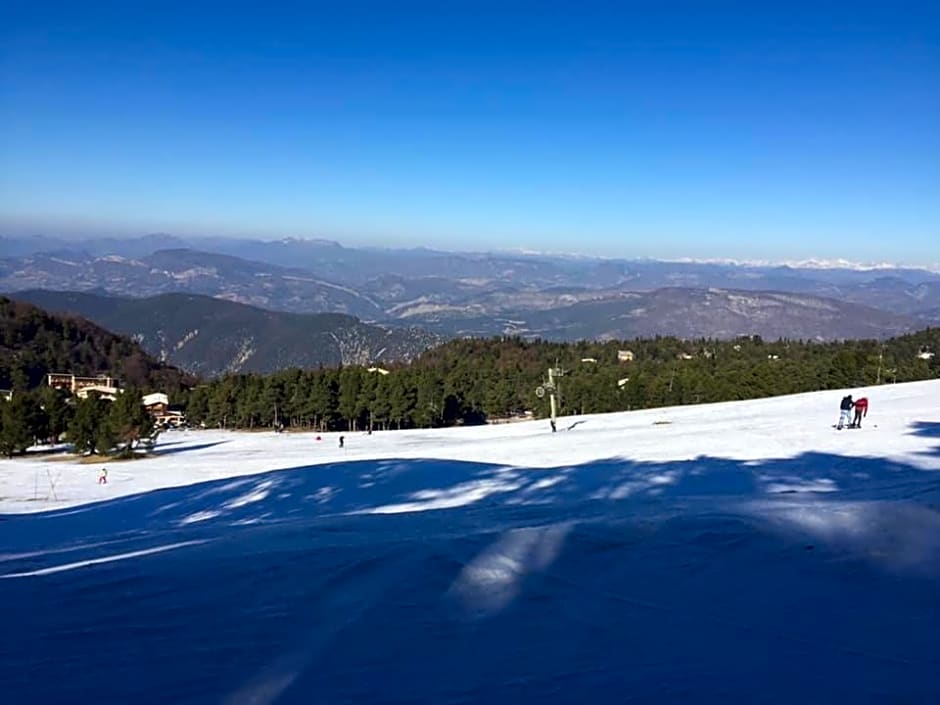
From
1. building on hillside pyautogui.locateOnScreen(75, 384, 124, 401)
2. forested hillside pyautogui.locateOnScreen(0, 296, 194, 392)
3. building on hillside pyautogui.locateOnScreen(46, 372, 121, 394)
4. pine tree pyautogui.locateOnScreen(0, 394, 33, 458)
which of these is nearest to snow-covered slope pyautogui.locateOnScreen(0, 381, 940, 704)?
pine tree pyautogui.locateOnScreen(0, 394, 33, 458)

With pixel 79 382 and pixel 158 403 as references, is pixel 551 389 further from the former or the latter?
pixel 79 382

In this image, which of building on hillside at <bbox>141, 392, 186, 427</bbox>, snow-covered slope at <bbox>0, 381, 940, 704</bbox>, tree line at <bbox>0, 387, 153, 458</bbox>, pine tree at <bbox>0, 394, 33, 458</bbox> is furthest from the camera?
building on hillside at <bbox>141, 392, 186, 427</bbox>

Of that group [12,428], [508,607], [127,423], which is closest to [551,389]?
[127,423]

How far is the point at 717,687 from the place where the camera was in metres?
3.54

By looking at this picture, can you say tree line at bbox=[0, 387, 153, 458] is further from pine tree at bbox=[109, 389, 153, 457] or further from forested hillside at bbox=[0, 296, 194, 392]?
forested hillside at bbox=[0, 296, 194, 392]

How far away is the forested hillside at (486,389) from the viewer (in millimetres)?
58812

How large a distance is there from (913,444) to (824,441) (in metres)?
2.24

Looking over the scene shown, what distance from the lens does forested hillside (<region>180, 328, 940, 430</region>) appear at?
58812 mm

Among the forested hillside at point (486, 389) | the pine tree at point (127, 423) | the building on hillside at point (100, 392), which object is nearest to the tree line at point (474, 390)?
the forested hillside at point (486, 389)

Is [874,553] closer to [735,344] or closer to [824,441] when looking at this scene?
[824,441]

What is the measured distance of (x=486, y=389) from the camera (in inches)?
2692

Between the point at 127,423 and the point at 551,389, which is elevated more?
the point at 551,389

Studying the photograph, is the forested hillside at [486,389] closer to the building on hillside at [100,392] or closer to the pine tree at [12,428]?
the building on hillside at [100,392]

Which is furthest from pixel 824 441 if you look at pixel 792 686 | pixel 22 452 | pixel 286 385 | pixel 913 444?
pixel 286 385
